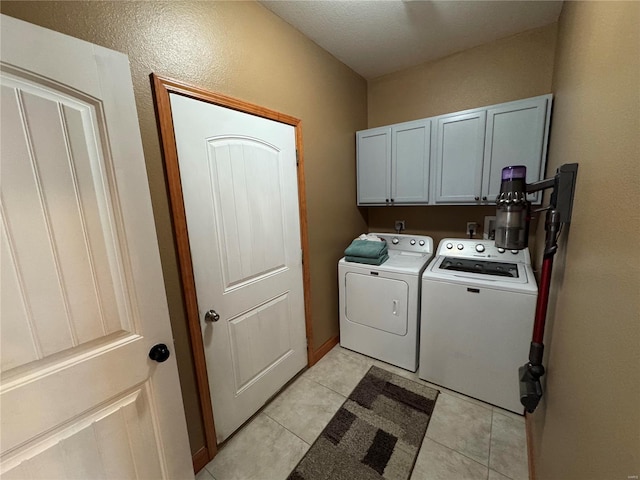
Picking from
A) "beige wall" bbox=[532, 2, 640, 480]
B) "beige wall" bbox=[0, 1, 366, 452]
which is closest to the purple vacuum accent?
"beige wall" bbox=[532, 2, 640, 480]

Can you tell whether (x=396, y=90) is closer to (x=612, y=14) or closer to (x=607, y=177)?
(x=612, y=14)

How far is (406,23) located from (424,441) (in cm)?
276

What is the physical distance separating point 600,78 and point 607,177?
37cm

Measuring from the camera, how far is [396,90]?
2.54 m

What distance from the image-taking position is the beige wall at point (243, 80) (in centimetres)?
102

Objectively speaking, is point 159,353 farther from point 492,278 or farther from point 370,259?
point 492,278

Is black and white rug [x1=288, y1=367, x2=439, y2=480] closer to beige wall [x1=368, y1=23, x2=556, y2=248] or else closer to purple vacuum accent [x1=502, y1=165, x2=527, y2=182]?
beige wall [x1=368, y1=23, x2=556, y2=248]

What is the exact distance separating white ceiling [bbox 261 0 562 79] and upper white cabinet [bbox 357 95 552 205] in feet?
1.87

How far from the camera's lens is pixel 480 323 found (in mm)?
1729

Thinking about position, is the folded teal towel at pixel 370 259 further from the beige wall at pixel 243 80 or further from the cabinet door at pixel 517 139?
the cabinet door at pixel 517 139

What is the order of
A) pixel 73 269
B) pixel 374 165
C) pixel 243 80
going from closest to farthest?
pixel 73 269 < pixel 243 80 < pixel 374 165

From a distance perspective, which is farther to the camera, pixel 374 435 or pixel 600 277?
pixel 374 435

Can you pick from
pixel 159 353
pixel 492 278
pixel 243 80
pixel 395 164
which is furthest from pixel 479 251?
pixel 159 353

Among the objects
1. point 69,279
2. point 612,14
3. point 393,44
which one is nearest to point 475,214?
point 393,44
